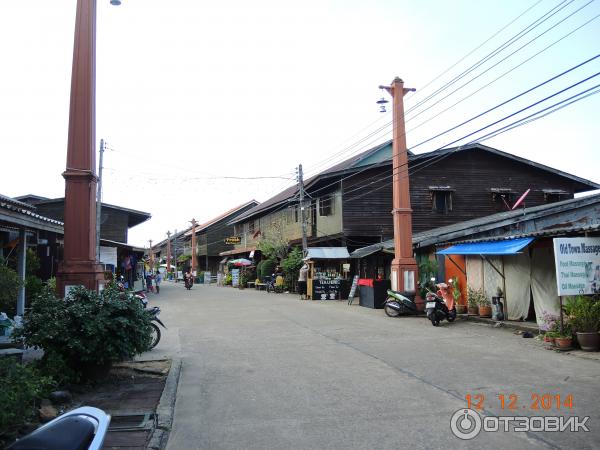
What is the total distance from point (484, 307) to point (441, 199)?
48.6 feet

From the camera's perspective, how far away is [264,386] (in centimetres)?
720

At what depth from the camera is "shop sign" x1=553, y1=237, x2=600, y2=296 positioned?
1023 cm

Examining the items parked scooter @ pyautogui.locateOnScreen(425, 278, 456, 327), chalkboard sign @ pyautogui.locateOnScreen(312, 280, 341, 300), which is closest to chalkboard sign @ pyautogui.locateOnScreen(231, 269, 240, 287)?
chalkboard sign @ pyautogui.locateOnScreen(312, 280, 341, 300)

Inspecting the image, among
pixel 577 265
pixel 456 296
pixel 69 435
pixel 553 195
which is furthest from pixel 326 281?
pixel 69 435

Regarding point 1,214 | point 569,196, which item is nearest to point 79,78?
point 1,214

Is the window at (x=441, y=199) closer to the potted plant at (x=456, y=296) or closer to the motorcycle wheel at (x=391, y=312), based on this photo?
the potted plant at (x=456, y=296)

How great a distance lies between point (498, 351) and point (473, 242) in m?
5.91

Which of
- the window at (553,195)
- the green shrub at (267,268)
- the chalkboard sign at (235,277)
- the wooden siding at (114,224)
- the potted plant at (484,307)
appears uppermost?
the window at (553,195)

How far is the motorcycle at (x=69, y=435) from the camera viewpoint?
2828 millimetres

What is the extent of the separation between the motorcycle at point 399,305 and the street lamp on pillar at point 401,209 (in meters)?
1.66

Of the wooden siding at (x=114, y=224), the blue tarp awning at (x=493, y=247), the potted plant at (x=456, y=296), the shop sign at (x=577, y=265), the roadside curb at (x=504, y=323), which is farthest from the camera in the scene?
the wooden siding at (x=114, y=224)

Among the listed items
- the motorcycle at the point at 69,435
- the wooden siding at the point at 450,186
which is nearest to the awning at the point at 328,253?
the wooden siding at the point at 450,186

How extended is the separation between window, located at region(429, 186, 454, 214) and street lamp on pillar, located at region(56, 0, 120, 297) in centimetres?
2318
